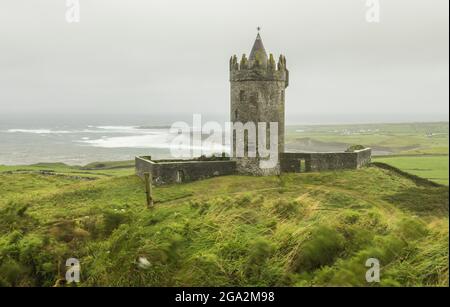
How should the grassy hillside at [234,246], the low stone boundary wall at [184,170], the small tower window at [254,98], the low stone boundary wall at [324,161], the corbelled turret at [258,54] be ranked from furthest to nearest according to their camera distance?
1. the small tower window at [254,98]
2. the low stone boundary wall at [324,161]
3. the corbelled turret at [258,54]
4. the low stone boundary wall at [184,170]
5. the grassy hillside at [234,246]

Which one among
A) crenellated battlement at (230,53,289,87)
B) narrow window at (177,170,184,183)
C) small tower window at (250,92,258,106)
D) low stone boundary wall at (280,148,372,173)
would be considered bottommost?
narrow window at (177,170,184,183)

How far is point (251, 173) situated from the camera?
105ft

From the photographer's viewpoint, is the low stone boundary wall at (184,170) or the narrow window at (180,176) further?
the narrow window at (180,176)

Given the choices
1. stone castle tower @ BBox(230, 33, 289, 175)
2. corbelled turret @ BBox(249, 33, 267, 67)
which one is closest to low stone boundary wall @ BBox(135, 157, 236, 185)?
stone castle tower @ BBox(230, 33, 289, 175)

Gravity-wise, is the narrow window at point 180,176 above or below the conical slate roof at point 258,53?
below

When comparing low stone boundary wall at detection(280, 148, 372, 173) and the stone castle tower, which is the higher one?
the stone castle tower

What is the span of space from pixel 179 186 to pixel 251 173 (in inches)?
238

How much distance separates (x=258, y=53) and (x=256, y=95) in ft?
10.5

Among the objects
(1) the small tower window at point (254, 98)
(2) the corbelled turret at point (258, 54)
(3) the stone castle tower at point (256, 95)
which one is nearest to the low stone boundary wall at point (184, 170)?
(3) the stone castle tower at point (256, 95)

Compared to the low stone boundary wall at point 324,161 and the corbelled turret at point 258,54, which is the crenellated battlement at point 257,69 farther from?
the low stone boundary wall at point 324,161

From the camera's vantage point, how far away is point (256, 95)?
3169 centimetres

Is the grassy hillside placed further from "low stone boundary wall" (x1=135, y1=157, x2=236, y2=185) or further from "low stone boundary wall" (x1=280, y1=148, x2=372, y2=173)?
"low stone boundary wall" (x1=280, y1=148, x2=372, y2=173)

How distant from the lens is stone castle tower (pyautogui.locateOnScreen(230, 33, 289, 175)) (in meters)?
31.6

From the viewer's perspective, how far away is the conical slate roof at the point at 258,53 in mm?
31406
